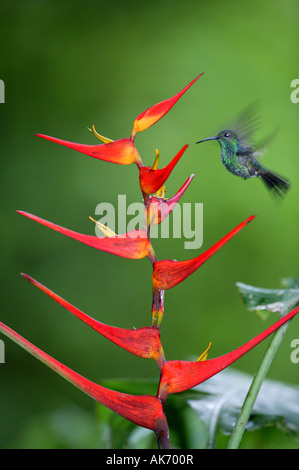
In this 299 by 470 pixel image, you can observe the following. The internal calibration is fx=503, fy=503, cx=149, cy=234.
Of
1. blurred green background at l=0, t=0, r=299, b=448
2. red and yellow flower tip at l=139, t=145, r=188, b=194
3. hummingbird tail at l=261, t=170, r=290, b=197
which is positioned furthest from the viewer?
blurred green background at l=0, t=0, r=299, b=448

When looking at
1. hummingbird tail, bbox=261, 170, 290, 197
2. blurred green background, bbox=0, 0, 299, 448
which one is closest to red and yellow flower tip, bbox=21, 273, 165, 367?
hummingbird tail, bbox=261, 170, 290, 197

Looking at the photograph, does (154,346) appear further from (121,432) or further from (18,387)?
(18,387)

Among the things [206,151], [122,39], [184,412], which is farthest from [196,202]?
[184,412]

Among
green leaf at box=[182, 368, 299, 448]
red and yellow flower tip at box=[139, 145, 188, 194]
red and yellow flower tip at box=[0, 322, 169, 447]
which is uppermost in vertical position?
red and yellow flower tip at box=[139, 145, 188, 194]

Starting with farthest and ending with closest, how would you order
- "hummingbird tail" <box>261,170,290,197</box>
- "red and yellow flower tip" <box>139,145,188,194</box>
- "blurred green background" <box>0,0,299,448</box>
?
"blurred green background" <box>0,0,299,448</box>, "hummingbird tail" <box>261,170,290,197</box>, "red and yellow flower tip" <box>139,145,188,194</box>

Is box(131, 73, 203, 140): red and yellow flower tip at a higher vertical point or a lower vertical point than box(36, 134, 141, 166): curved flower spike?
higher

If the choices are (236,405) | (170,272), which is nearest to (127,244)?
(170,272)

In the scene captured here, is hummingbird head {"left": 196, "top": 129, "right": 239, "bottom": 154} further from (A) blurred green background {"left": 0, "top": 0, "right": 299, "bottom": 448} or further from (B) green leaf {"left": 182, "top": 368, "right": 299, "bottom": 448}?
(A) blurred green background {"left": 0, "top": 0, "right": 299, "bottom": 448}

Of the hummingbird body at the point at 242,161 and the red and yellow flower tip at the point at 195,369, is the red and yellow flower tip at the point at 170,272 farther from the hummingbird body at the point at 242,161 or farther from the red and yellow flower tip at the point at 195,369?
the hummingbird body at the point at 242,161
